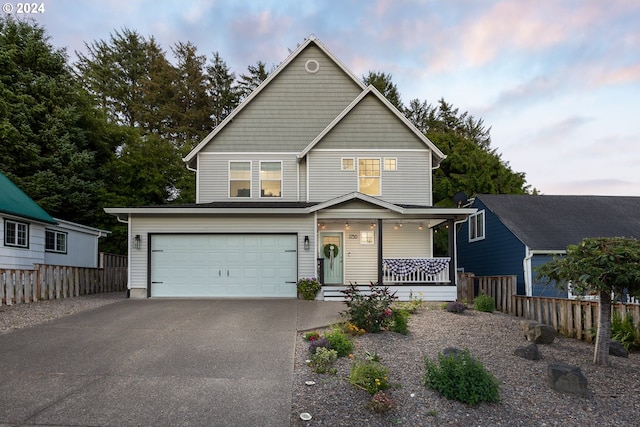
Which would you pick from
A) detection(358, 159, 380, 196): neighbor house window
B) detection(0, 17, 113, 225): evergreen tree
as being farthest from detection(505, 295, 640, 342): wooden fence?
detection(0, 17, 113, 225): evergreen tree

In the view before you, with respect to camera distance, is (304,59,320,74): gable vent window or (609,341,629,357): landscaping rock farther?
(304,59,320,74): gable vent window

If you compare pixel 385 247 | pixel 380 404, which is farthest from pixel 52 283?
pixel 380 404

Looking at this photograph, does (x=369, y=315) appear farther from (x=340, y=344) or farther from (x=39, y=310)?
(x=39, y=310)

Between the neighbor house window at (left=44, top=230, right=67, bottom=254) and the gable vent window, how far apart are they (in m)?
11.7

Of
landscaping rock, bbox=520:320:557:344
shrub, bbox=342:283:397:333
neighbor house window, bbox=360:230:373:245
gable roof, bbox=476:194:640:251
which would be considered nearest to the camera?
landscaping rock, bbox=520:320:557:344

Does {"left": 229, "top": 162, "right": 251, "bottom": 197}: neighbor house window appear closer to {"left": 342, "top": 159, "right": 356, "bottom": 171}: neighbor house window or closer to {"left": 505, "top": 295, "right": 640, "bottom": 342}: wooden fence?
{"left": 342, "top": 159, "right": 356, "bottom": 171}: neighbor house window

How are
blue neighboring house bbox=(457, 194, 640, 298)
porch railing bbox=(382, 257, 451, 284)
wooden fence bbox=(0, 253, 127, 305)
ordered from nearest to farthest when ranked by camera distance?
wooden fence bbox=(0, 253, 127, 305), porch railing bbox=(382, 257, 451, 284), blue neighboring house bbox=(457, 194, 640, 298)

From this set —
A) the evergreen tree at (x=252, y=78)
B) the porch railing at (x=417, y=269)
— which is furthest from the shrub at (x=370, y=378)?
the evergreen tree at (x=252, y=78)

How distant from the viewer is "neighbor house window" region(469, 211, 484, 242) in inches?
705

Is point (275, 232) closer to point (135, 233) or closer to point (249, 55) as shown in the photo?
point (135, 233)

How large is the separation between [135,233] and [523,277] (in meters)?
13.2

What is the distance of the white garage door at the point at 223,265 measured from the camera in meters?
13.4

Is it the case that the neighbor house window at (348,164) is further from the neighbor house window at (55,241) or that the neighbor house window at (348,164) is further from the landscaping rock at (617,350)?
the neighbor house window at (55,241)

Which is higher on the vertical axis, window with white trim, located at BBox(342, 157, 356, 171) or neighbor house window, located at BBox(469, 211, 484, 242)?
window with white trim, located at BBox(342, 157, 356, 171)
